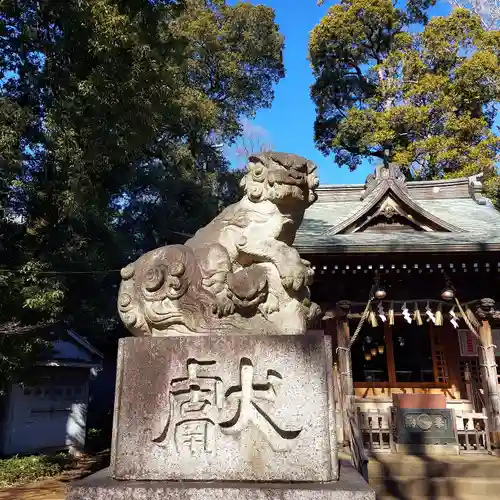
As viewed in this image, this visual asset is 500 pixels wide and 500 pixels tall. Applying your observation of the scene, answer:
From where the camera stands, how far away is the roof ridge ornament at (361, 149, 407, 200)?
33.2ft

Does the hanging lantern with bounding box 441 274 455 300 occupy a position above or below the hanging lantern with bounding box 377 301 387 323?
above

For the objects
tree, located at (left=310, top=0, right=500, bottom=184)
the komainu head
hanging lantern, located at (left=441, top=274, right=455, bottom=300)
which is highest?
tree, located at (left=310, top=0, right=500, bottom=184)

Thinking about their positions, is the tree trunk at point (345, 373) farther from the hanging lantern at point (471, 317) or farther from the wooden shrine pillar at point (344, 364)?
the hanging lantern at point (471, 317)

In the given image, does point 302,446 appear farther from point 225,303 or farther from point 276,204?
point 276,204

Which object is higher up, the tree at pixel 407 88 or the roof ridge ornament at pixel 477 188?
the tree at pixel 407 88

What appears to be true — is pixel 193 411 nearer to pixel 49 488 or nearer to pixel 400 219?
pixel 49 488

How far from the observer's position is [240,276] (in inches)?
101

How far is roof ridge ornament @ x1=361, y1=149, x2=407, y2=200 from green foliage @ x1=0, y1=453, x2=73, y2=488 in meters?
9.71

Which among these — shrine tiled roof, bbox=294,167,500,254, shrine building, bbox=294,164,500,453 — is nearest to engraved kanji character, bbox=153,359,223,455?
shrine tiled roof, bbox=294,167,500,254

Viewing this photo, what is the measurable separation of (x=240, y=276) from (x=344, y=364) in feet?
20.7

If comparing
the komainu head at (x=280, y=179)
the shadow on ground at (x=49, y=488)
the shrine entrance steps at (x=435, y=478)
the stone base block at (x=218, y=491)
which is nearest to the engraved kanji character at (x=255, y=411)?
the stone base block at (x=218, y=491)

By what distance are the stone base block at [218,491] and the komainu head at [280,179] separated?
1581 millimetres

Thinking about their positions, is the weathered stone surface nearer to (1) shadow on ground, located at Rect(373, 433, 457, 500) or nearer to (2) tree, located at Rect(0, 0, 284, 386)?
(1) shadow on ground, located at Rect(373, 433, 457, 500)

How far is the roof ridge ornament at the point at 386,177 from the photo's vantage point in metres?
10.1
